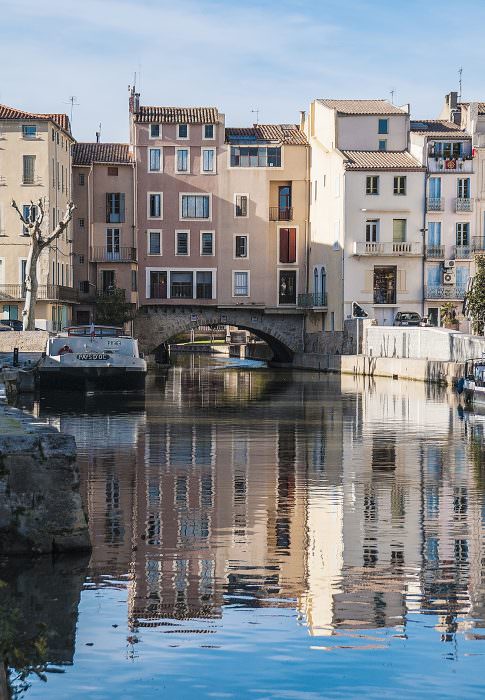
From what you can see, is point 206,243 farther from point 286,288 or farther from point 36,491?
point 36,491

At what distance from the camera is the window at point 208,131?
98.1m

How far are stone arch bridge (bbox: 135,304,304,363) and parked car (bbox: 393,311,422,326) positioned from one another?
1355cm

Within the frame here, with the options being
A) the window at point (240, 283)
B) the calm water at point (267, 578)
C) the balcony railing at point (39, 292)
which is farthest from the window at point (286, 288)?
the calm water at point (267, 578)

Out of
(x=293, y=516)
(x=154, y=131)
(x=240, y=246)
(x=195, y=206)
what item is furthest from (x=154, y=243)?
(x=293, y=516)

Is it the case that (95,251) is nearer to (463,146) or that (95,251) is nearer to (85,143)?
(85,143)

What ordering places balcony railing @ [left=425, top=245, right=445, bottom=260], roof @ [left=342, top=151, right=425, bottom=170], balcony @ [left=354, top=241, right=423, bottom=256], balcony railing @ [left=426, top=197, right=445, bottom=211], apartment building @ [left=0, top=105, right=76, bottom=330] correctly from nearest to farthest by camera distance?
1. balcony @ [left=354, top=241, right=423, bottom=256]
2. roof @ [left=342, top=151, right=425, bottom=170]
3. balcony railing @ [left=425, top=245, right=445, bottom=260]
4. balcony railing @ [left=426, top=197, right=445, bottom=211]
5. apartment building @ [left=0, top=105, right=76, bottom=330]

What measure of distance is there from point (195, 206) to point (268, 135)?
322 inches

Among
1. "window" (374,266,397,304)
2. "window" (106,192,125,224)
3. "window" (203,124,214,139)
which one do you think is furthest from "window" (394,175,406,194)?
"window" (106,192,125,224)

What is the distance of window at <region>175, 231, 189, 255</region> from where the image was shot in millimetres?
98438

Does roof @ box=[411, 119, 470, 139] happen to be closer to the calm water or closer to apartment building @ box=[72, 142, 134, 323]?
apartment building @ box=[72, 142, 134, 323]

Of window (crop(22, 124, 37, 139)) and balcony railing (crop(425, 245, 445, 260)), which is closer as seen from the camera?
balcony railing (crop(425, 245, 445, 260))

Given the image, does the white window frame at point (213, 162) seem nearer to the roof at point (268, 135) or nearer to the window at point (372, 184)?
the roof at point (268, 135)

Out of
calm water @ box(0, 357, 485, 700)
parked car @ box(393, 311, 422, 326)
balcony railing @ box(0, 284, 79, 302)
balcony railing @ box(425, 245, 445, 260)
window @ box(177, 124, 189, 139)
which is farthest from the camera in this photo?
window @ box(177, 124, 189, 139)

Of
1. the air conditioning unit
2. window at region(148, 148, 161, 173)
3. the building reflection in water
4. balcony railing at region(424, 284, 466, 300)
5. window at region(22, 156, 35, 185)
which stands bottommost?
the building reflection in water
